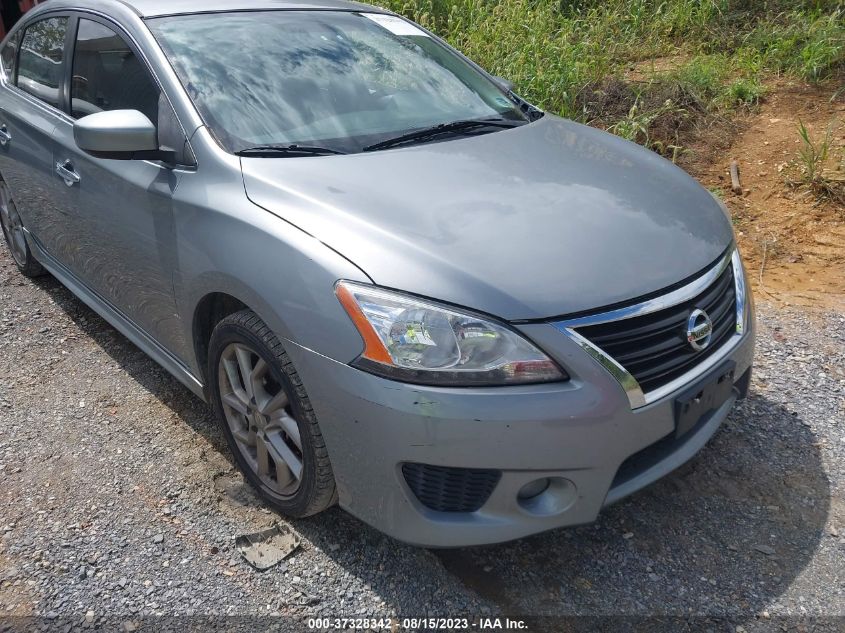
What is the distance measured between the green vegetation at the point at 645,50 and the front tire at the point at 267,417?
3.81 metres

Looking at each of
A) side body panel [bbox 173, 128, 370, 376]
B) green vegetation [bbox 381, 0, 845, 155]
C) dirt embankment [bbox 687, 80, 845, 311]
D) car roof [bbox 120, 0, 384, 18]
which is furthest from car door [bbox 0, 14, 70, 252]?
dirt embankment [bbox 687, 80, 845, 311]

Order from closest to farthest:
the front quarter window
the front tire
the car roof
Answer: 1. the front tire
2. the car roof
3. the front quarter window

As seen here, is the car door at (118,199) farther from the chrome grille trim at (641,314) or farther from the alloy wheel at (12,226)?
the chrome grille trim at (641,314)

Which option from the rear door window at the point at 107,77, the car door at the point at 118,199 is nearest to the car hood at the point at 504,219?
the car door at the point at 118,199

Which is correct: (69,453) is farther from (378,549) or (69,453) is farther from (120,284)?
(378,549)

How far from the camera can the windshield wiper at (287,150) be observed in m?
2.43

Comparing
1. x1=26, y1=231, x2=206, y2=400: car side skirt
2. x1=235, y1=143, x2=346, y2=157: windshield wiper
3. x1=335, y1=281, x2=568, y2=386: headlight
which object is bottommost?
x1=26, y1=231, x2=206, y2=400: car side skirt

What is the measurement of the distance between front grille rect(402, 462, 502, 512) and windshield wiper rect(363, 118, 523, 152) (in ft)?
3.79

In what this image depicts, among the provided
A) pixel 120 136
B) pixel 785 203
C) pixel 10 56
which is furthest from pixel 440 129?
pixel 785 203

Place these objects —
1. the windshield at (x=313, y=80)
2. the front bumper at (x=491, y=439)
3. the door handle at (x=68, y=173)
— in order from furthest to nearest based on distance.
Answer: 1. the door handle at (x=68, y=173)
2. the windshield at (x=313, y=80)
3. the front bumper at (x=491, y=439)

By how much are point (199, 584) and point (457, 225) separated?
134 centimetres

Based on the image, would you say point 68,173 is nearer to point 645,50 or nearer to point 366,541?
point 366,541

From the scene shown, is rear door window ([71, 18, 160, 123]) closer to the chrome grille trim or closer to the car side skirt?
the car side skirt

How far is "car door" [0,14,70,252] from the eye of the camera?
338 centimetres
